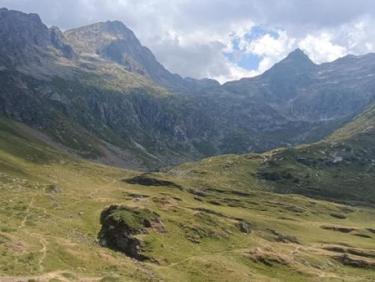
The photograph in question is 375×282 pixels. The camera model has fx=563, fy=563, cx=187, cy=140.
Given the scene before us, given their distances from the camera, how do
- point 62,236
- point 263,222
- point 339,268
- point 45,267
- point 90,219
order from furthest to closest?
point 263,222 → point 90,219 → point 339,268 → point 62,236 → point 45,267

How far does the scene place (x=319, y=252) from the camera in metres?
141

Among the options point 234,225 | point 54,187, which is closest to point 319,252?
point 234,225

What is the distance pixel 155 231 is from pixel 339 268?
42398 mm

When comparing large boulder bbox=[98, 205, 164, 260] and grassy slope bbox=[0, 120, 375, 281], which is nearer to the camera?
grassy slope bbox=[0, 120, 375, 281]

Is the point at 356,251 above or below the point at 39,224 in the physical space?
above

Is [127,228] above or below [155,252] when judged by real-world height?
above

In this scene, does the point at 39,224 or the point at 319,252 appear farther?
the point at 319,252

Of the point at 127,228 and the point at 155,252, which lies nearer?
the point at 155,252

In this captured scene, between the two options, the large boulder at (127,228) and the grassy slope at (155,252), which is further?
the large boulder at (127,228)

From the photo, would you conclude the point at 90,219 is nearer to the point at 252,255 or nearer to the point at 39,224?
the point at 39,224

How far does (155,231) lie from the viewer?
11644 cm

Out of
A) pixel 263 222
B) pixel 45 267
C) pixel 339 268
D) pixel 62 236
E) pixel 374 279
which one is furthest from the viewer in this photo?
pixel 263 222

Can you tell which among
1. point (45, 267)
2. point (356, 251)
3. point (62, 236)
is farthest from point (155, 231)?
point (356, 251)

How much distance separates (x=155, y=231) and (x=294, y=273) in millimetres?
29171
